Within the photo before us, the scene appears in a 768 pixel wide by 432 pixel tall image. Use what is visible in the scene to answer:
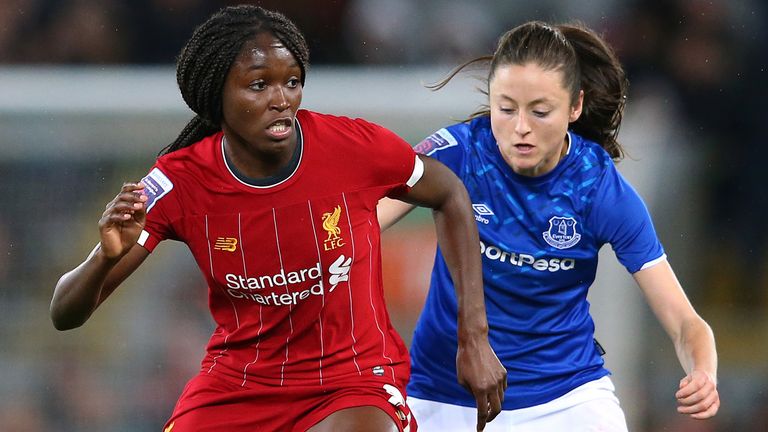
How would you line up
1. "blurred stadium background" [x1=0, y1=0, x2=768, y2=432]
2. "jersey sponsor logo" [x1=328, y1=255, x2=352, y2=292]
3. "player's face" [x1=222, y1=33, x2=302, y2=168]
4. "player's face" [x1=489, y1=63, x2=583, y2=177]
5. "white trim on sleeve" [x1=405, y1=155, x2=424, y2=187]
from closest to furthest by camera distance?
"player's face" [x1=222, y1=33, x2=302, y2=168] < "jersey sponsor logo" [x1=328, y1=255, x2=352, y2=292] < "white trim on sleeve" [x1=405, y1=155, x2=424, y2=187] < "player's face" [x1=489, y1=63, x2=583, y2=177] < "blurred stadium background" [x1=0, y1=0, x2=768, y2=432]

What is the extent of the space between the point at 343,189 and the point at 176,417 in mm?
721

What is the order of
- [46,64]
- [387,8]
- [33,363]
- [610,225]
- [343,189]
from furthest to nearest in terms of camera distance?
[387,8], [46,64], [33,363], [610,225], [343,189]

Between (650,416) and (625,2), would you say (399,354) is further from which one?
(625,2)

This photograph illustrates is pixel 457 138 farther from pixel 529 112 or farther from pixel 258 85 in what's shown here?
pixel 258 85

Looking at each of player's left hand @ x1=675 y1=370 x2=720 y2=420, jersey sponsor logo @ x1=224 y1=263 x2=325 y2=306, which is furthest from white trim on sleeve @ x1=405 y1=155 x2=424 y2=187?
player's left hand @ x1=675 y1=370 x2=720 y2=420

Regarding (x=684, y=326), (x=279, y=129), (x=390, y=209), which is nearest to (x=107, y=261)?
(x=279, y=129)

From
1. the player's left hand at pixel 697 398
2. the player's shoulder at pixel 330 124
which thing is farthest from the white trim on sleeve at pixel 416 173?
the player's left hand at pixel 697 398

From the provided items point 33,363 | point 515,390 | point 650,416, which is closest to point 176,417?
point 515,390

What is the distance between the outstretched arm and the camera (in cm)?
320

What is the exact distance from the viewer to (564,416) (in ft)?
12.1

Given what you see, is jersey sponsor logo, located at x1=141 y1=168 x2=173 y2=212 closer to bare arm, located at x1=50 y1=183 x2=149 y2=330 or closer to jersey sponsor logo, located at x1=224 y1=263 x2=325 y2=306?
bare arm, located at x1=50 y1=183 x2=149 y2=330

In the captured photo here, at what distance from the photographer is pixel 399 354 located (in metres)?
3.31

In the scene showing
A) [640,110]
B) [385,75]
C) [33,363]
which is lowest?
[33,363]

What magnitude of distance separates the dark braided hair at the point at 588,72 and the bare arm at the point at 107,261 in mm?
1228
